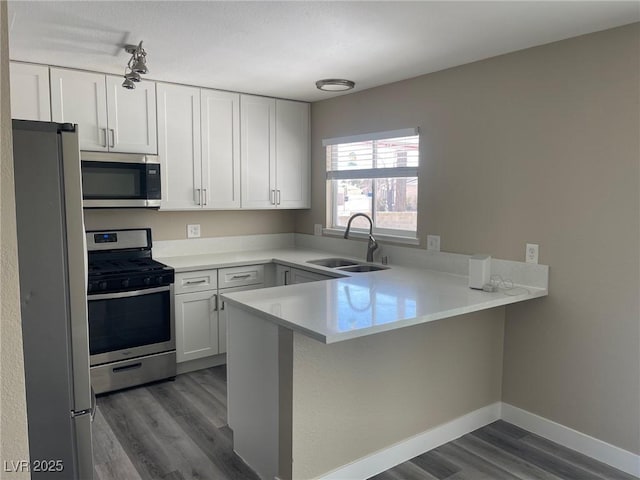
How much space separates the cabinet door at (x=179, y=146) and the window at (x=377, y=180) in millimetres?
1153

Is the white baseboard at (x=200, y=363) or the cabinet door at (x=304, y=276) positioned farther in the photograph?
the white baseboard at (x=200, y=363)

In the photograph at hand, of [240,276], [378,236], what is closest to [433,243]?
[378,236]

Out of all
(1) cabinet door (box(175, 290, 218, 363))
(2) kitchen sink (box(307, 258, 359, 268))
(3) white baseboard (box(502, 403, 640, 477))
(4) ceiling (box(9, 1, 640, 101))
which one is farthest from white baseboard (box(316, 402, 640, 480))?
(4) ceiling (box(9, 1, 640, 101))

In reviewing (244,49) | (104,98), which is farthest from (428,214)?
(104,98)

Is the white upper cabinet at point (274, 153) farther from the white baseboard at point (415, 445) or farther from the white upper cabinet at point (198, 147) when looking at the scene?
the white baseboard at point (415, 445)

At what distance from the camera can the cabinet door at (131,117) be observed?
3346 millimetres

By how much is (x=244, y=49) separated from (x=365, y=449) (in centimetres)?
227

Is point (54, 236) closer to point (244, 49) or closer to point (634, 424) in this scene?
point (244, 49)

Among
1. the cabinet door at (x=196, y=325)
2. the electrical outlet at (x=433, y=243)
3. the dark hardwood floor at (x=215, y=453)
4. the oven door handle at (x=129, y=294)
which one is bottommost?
the dark hardwood floor at (x=215, y=453)

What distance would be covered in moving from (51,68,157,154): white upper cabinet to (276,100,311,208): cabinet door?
1121 millimetres

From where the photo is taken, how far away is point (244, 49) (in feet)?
8.94

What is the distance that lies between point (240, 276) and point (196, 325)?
1.65 ft

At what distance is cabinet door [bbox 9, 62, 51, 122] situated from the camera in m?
2.97

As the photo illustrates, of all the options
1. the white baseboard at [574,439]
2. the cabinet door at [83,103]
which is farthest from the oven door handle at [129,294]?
the white baseboard at [574,439]
